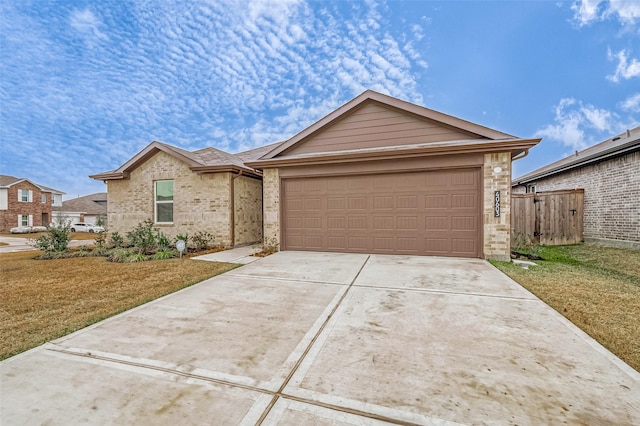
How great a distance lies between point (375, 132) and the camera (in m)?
8.84

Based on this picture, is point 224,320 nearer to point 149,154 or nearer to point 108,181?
point 149,154

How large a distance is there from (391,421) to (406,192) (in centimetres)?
690

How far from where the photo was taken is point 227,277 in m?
5.89

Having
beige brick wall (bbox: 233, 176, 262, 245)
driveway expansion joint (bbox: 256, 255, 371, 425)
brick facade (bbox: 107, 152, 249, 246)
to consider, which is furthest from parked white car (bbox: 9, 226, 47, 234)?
driveway expansion joint (bbox: 256, 255, 371, 425)

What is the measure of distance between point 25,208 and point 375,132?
40131 millimetres

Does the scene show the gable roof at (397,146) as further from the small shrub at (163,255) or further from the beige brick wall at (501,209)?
the small shrub at (163,255)

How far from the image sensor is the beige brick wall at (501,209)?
23.8ft

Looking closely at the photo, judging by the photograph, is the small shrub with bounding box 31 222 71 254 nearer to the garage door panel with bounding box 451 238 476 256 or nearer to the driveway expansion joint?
the driveway expansion joint

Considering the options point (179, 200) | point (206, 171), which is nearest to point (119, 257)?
point (179, 200)

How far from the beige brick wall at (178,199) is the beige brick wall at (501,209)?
845 cm

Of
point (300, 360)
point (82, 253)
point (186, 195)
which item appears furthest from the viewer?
point (186, 195)

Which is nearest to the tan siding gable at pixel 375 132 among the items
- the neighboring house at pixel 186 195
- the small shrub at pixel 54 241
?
the neighboring house at pixel 186 195

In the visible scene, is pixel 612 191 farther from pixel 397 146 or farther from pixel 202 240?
pixel 202 240

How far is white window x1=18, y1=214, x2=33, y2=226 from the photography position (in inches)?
1165
